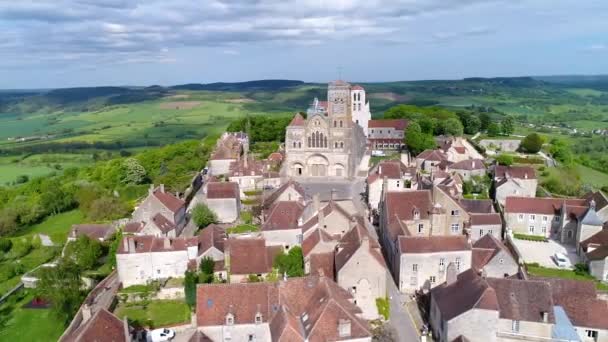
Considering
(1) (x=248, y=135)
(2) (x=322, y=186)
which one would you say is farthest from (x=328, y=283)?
(1) (x=248, y=135)

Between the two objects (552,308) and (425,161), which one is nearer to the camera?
(552,308)

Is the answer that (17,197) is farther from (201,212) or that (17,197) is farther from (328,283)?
(328,283)

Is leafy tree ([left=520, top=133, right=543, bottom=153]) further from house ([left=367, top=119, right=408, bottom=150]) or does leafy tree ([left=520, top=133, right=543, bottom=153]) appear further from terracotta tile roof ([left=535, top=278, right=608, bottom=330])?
terracotta tile roof ([left=535, top=278, right=608, bottom=330])

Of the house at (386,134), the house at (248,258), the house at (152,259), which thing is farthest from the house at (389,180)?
the house at (386,134)

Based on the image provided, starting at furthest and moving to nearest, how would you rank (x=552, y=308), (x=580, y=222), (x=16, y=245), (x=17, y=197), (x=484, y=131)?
1. (x=484, y=131)
2. (x=17, y=197)
3. (x=16, y=245)
4. (x=580, y=222)
5. (x=552, y=308)

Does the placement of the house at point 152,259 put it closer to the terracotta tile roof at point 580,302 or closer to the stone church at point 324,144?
the terracotta tile roof at point 580,302

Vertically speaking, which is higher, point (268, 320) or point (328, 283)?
point (328, 283)

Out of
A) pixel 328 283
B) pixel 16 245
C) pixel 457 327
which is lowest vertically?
pixel 16 245

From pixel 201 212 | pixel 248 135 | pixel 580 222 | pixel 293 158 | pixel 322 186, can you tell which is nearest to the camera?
pixel 580 222

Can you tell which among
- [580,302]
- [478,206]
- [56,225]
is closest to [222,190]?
[478,206]

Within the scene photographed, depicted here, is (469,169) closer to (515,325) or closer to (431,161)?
(431,161)
